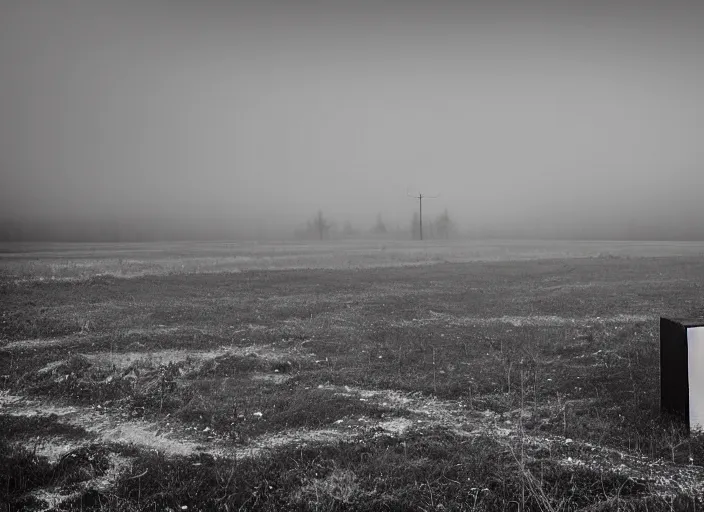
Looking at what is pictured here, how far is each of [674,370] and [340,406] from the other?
299 inches

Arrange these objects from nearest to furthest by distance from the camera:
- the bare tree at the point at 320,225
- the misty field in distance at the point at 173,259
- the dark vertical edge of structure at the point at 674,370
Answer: the dark vertical edge of structure at the point at 674,370
the misty field in distance at the point at 173,259
the bare tree at the point at 320,225

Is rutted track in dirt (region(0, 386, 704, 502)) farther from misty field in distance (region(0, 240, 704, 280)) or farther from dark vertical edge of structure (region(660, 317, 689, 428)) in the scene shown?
misty field in distance (region(0, 240, 704, 280))

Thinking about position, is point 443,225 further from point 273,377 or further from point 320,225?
point 273,377

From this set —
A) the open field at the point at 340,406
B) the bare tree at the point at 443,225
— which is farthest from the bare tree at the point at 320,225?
the open field at the point at 340,406

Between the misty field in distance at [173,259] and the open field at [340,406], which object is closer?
the open field at [340,406]

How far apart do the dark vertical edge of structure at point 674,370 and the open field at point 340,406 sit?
1.42 feet

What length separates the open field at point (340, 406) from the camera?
7770 millimetres

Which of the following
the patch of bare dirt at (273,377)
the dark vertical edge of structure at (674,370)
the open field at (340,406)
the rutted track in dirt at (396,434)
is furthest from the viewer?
the patch of bare dirt at (273,377)

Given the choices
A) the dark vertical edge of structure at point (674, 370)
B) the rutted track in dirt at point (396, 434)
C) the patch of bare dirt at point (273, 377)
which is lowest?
the patch of bare dirt at point (273, 377)

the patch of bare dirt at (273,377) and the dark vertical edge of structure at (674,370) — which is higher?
the dark vertical edge of structure at (674,370)

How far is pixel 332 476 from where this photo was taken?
317 inches

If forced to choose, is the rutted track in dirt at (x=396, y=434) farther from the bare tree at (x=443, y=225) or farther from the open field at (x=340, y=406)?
the bare tree at (x=443, y=225)

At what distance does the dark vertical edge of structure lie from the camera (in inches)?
374

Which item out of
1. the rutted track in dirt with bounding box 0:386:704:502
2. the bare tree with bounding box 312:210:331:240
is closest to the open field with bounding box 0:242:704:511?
the rutted track in dirt with bounding box 0:386:704:502
